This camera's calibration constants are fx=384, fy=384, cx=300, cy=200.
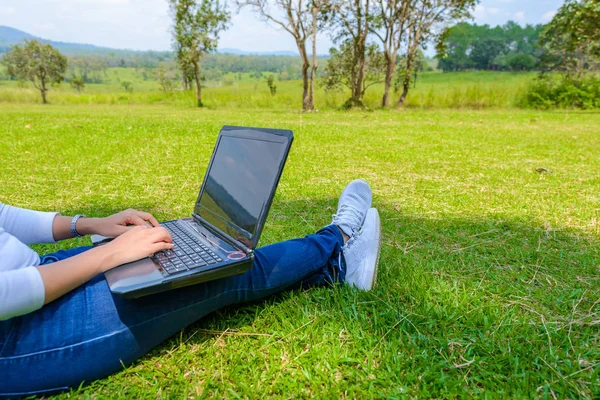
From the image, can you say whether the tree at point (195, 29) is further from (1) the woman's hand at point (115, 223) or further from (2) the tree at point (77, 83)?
(2) the tree at point (77, 83)

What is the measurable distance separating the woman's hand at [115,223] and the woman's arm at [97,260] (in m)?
0.33

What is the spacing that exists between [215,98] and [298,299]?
73.3 feet

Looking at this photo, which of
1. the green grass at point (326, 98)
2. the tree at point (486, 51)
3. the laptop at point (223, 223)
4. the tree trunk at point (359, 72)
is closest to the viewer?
the laptop at point (223, 223)

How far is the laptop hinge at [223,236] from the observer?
1507mm

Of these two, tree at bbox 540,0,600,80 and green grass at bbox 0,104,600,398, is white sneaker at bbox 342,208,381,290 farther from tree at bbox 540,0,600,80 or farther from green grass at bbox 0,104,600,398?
tree at bbox 540,0,600,80

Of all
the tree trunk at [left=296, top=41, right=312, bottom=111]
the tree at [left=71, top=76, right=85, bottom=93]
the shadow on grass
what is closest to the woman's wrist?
the shadow on grass

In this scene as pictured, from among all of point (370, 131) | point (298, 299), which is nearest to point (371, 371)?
point (298, 299)

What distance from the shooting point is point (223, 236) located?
1697mm

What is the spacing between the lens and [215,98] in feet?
74.4

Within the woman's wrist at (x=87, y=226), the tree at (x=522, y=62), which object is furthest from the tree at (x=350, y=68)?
the tree at (x=522, y=62)

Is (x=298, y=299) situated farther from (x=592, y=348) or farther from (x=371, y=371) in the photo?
(x=592, y=348)

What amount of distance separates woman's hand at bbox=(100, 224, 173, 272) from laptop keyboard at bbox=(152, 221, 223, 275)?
1.6 inches

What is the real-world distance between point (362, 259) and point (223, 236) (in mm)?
724

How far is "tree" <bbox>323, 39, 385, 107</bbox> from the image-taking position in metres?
19.4
